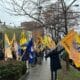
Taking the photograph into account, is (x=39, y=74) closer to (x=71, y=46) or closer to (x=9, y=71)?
(x=9, y=71)

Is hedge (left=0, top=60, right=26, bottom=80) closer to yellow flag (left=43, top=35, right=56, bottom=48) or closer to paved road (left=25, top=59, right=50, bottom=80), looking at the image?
paved road (left=25, top=59, right=50, bottom=80)

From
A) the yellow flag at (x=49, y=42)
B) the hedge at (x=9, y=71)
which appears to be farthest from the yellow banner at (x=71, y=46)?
the yellow flag at (x=49, y=42)

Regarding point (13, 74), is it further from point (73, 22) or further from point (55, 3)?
point (73, 22)

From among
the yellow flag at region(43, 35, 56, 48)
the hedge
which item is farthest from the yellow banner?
the yellow flag at region(43, 35, 56, 48)

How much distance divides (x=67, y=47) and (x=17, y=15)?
17.3 meters

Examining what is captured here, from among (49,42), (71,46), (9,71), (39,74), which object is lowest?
(39,74)

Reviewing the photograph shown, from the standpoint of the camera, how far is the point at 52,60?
659 inches

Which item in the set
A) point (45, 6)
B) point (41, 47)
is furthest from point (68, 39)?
point (41, 47)

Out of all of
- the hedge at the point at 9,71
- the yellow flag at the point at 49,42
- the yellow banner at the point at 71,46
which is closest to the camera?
the yellow banner at the point at 71,46

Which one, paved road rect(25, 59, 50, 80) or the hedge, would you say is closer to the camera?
the hedge

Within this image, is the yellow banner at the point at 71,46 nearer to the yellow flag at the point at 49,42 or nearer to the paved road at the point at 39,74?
the paved road at the point at 39,74

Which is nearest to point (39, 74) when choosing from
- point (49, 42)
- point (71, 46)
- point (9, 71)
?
point (49, 42)

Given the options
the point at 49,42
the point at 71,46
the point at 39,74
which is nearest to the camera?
the point at 71,46

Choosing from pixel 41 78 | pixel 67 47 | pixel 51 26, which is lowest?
pixel 41 78
